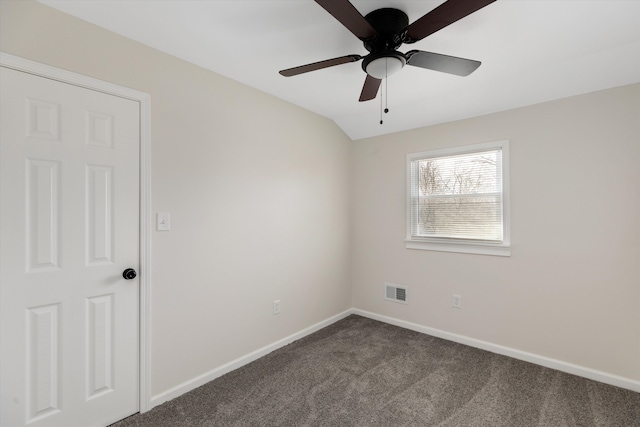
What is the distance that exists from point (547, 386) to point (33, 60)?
397cm

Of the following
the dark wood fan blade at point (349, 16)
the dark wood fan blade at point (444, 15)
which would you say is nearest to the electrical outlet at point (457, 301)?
the dark wood fan blade at point (444, 15)

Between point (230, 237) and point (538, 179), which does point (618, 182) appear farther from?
point (230, 237)

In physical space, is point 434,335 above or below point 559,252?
below

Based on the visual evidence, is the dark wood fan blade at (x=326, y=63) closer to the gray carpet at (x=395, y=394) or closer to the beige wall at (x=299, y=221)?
the beige wall at (x=299, y=221)

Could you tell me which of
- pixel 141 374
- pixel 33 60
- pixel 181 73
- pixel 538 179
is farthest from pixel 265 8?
pixel 538 179

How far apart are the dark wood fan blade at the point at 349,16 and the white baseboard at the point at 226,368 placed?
2.55m

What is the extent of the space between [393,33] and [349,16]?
1.20ft

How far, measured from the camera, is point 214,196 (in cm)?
237

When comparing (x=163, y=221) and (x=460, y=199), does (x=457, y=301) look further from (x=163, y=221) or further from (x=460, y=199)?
(x=163, y=221)

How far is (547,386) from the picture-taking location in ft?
7.38

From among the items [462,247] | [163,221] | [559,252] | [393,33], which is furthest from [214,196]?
[559,252]

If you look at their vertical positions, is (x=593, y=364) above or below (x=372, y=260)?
below

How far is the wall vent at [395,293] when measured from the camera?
11.2 feet

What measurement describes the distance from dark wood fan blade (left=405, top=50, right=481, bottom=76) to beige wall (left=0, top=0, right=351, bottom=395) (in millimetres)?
1495
